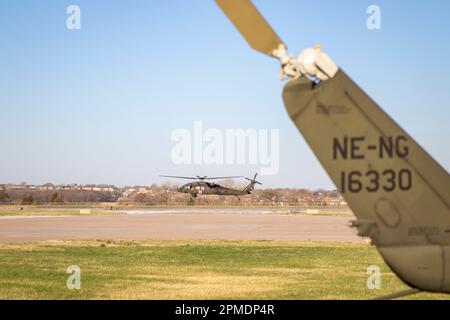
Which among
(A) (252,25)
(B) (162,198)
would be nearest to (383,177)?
(A) (252,25)

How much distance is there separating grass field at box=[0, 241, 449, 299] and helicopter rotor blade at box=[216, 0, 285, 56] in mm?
8422

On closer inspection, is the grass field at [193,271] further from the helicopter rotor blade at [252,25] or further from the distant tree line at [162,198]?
the distant tree line at [162,198]

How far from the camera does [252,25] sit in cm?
408

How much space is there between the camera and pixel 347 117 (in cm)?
438

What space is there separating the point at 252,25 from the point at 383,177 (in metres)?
1.76

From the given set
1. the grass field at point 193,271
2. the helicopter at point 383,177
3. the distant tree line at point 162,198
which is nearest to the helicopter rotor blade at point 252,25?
the helicopter at point 383,177

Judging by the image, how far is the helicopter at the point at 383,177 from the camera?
4.31m

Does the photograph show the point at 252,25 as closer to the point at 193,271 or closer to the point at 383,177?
the point at 383,177

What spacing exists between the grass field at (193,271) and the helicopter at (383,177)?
710 centimetres

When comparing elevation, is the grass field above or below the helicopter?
below

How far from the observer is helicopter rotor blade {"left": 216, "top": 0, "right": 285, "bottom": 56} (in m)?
4.00

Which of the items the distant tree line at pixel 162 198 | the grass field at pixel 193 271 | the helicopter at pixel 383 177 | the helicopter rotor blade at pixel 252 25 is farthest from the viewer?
the distant tree line at pixel 162 198

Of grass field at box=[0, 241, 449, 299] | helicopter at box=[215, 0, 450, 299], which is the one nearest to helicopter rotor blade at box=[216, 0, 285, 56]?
helicopter at box=[215, 0, 450, 299]

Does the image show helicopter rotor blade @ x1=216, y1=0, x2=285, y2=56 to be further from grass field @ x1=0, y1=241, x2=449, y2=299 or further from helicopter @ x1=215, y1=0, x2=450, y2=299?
grass field @ x1=0, y1=241, x2=449, y2=299
